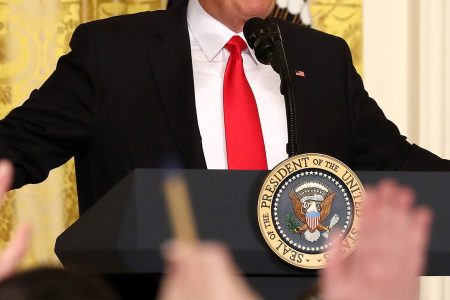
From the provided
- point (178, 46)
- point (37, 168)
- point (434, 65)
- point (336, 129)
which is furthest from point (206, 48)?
point (434, 65)

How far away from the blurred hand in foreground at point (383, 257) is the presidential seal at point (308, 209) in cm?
83

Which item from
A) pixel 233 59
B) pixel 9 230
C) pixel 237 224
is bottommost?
pixel 9 230

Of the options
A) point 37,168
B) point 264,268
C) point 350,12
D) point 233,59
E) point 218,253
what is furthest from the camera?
A: point 350,12

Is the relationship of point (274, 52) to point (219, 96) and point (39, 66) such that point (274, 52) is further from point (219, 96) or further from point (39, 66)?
point (39, 66)

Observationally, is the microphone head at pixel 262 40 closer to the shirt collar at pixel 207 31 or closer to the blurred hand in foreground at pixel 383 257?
the shirt collar at pixel 207 31

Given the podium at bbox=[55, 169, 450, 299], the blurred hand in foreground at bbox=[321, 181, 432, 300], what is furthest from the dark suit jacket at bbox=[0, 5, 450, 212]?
Answer: the blurred hand in foreground at bbox=[321, 181, 432, 300]

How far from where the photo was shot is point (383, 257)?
2.19ft

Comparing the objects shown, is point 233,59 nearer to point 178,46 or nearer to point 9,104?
point 178,46

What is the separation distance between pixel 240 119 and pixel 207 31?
0.32 meters

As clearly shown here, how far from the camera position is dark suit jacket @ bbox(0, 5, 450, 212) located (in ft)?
7.42

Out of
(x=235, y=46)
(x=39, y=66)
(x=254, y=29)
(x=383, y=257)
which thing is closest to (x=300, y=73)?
(x=235, y=46)

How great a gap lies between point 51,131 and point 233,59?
46cm

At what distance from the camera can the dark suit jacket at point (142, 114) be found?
2262 millimetres

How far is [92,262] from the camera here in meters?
1.58
